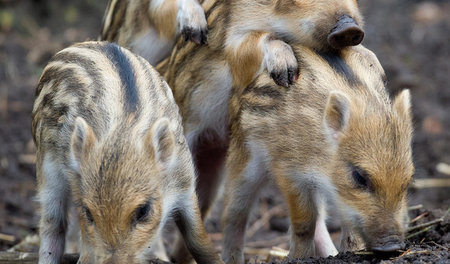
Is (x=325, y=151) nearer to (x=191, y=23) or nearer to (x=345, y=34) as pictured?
(x=345, y=34)

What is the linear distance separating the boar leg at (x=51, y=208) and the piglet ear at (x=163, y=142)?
2.16ft

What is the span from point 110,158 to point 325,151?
1325 mm

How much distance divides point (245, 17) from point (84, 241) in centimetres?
196

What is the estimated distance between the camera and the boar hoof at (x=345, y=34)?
4789 mm

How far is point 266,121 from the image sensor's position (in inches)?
202

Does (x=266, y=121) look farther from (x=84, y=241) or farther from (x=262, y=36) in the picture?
(x=84, y=241)

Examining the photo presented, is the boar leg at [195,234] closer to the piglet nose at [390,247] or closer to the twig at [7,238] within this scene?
the piglet nose at [390,247]

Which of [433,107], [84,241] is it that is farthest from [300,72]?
[433,107]

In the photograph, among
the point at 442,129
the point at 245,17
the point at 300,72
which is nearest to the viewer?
the point at 300,72

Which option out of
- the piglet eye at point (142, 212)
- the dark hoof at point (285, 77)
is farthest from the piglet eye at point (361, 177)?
the piglet eye at point (142, 212)

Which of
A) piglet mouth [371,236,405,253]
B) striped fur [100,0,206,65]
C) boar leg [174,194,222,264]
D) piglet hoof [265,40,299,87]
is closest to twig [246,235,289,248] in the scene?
striped fur [100,0,206,65]

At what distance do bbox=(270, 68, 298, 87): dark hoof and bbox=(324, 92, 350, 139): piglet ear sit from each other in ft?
1.15

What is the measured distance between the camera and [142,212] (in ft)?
14.2

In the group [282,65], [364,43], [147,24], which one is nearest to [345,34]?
[282,65]
